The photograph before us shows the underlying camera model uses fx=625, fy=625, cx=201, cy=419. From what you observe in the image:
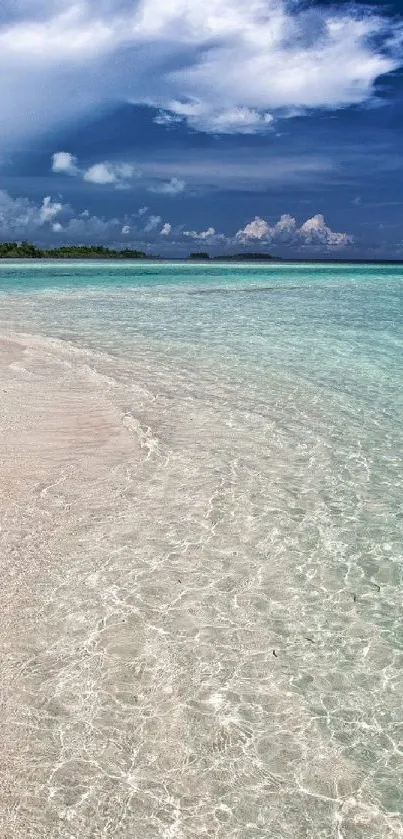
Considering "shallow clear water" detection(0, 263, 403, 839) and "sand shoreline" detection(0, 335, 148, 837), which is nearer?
"shallow clear water" detection(0, 263, 403, 839)

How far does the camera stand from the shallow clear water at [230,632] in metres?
2.43

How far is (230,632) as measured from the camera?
3.47 meters

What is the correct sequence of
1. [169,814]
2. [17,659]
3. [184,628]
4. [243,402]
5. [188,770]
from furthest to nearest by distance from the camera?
[243,402], [184,628], [17,659], [188,770], [169,814]

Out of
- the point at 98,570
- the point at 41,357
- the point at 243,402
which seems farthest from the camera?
the point at 41,357

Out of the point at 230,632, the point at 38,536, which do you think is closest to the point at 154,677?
the point at 230,632

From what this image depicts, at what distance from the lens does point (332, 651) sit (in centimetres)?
332

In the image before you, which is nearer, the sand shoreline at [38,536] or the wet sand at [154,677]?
the wet sand at [154,677]

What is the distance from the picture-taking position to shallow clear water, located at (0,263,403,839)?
7.98 feet

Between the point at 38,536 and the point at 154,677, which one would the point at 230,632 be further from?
the point at 38,536

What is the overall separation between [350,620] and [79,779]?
5.80 feet

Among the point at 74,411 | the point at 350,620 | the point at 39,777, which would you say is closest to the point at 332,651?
the point at 350,620

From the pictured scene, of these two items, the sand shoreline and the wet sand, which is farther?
the sand shoreline

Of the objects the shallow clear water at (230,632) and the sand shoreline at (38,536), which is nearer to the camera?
the shallow clear water at (230,632)

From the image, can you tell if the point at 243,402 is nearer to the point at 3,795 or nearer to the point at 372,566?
the point at 372,566
